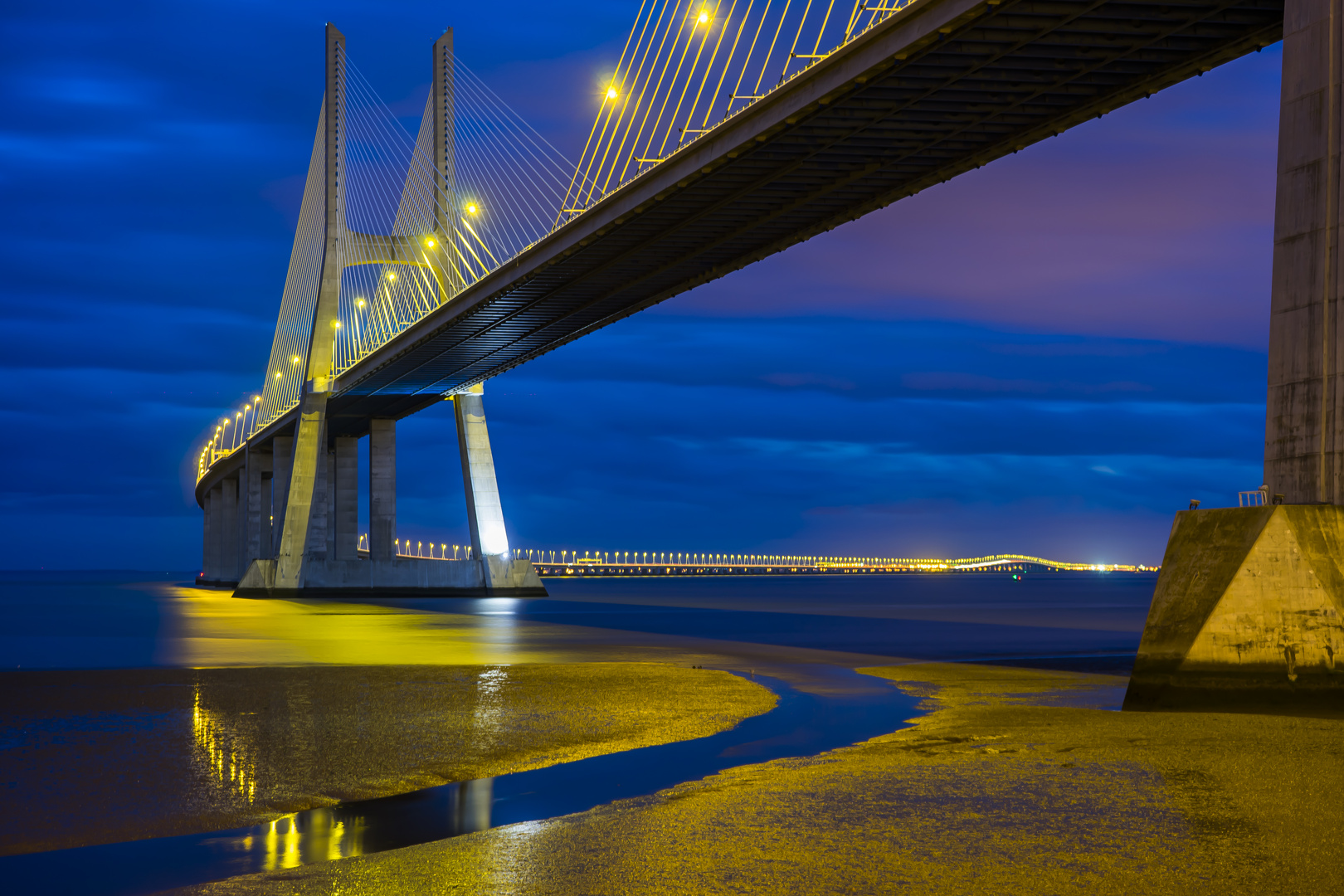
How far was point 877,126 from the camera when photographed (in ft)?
65.1

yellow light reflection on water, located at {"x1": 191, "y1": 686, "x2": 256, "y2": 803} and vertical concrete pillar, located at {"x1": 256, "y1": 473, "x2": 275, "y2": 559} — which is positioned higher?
vertical concrete pillar, located at {"x1": 256, "y1": 473, "x2": 275, "y2": 559}

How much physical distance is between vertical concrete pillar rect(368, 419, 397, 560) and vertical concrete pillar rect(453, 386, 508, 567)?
10.3 metres

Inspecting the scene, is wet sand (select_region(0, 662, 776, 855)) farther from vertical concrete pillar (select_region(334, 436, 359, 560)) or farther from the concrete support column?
vertical concrete pillar (select_region(334, 436, 359, 560))

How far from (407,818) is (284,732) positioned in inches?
169

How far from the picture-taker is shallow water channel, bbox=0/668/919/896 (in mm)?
6555

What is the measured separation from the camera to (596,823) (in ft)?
24.7

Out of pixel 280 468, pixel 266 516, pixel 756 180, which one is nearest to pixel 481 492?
pixel 280 468

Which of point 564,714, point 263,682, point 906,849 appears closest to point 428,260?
point 263,682

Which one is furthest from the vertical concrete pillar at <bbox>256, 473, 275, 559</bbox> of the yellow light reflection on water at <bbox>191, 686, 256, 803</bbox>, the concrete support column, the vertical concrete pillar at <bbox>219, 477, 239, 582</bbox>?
the yellow light reflection on water at <bbox>191, 686, 256, 803</bbox>

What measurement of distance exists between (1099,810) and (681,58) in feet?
62.4

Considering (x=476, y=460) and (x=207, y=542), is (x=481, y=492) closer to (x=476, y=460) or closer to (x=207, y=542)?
(x=476, y=460)

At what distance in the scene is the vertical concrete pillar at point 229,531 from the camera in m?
95.2

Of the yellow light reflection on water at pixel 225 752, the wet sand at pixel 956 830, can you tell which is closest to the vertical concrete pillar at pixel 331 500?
the yellow light reflection on water at pixel 225 752

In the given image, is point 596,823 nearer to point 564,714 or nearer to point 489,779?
point 489,779
